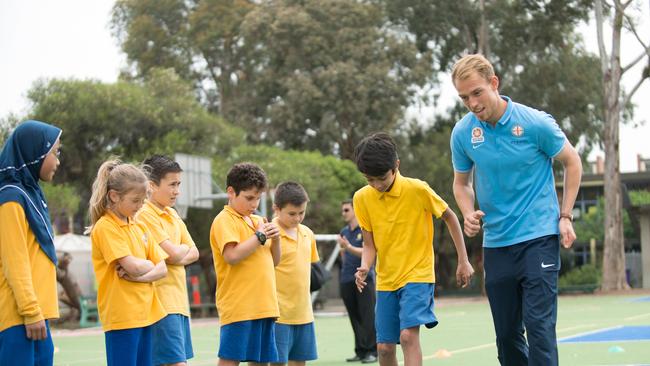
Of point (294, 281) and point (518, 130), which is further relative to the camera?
point (294, 281)

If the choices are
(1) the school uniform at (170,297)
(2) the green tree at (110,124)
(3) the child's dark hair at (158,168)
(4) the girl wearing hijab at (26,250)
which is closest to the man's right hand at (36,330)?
(4) the girl wearing hijab at (26,250)

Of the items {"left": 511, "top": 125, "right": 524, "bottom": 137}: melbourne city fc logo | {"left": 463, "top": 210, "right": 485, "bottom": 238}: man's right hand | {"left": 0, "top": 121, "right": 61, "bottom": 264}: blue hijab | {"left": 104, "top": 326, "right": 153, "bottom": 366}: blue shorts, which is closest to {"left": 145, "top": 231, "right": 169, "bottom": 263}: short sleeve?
{"left": 104, "top": 326, "right": 153, "bottom": 366}: blue shorts

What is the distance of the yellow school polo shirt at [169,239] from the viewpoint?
8.02 meters

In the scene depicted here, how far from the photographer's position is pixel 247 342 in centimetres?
780

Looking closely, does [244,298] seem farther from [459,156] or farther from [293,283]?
[459,156]

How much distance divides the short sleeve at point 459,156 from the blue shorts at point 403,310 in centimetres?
91

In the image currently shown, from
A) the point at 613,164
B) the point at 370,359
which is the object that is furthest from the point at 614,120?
the point at 370,359

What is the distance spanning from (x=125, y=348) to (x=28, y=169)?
1.32 metres

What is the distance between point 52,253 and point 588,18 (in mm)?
39335

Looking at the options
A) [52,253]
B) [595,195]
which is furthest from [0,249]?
[595,195]

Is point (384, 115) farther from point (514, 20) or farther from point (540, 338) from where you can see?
point (540, 338)

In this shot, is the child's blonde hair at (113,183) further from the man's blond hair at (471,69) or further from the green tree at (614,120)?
the green tree at (614,120)

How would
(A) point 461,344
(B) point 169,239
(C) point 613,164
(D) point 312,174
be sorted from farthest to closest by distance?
(C) point 613,164
(D) point 312,174
(A) point 461,344
(B) point 169,239

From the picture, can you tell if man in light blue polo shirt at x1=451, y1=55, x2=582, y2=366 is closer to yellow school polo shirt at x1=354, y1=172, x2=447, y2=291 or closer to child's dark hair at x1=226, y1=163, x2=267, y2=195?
yellow school polo shirt at x1=354, y1=172, x2=447, y2=291
